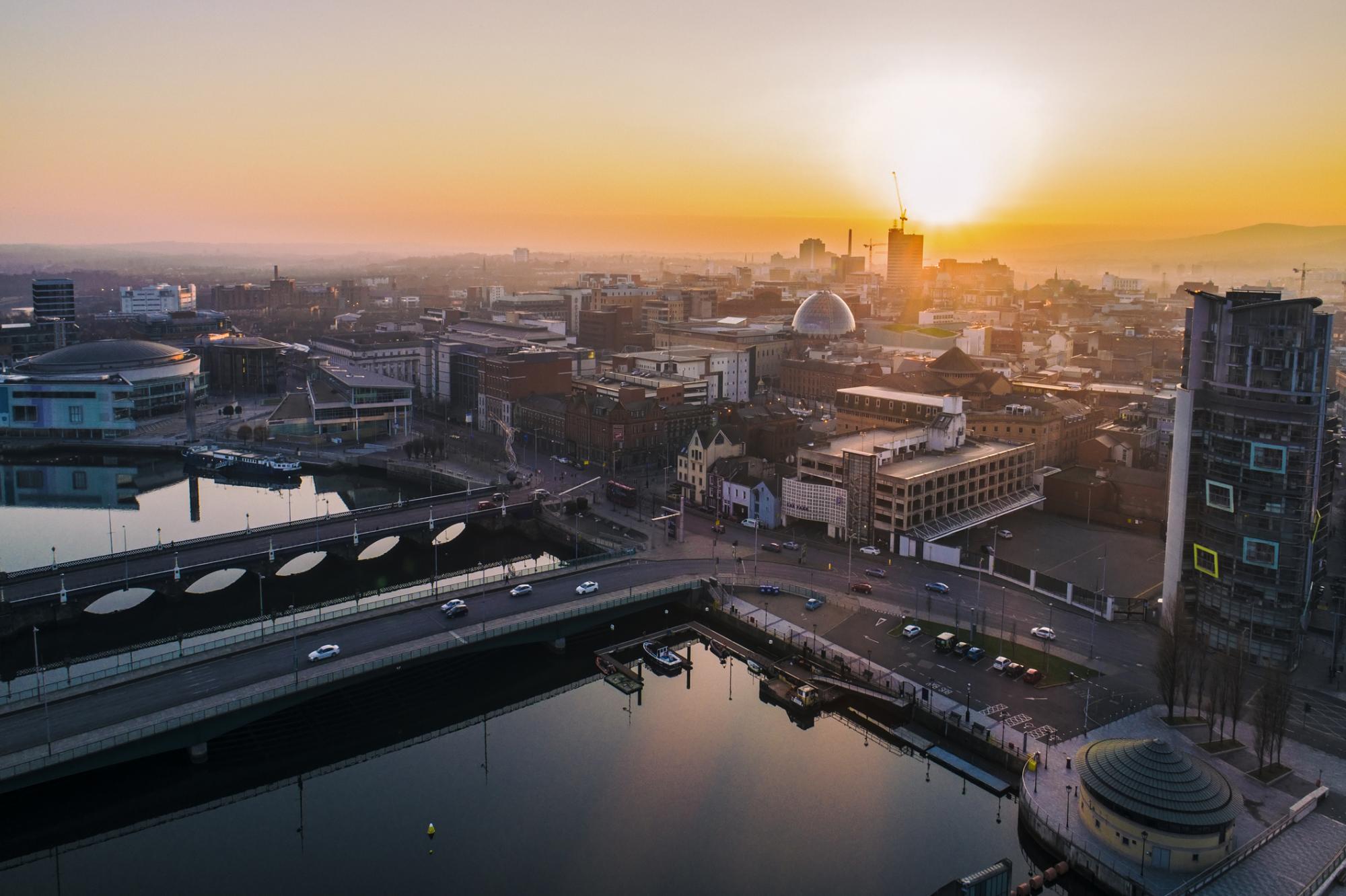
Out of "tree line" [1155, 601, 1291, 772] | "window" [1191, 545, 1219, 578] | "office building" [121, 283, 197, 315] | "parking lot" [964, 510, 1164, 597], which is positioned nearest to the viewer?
"tree line" [1155, 601, 1291, 772]

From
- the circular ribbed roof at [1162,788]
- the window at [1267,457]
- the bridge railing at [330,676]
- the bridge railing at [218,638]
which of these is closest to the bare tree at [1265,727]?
the circular ribbed roof at [1162,788]

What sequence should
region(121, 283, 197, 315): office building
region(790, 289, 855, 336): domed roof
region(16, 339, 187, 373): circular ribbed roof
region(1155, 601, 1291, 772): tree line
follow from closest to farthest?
region(1155, 601, 1291, 772): tree line
region(16, 339, 187, 373): circular ribbed roof
region(790, 289, 855, 336): domed roof
region(121, 283, 197, 315): office building

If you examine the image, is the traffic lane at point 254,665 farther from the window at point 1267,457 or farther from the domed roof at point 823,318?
the domed roof at point 823,318

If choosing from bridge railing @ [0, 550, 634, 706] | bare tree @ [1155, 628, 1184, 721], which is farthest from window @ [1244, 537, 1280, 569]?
bridge railing @ [0, 550, 634, 706]

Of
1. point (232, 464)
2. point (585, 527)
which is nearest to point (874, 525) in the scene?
point (585, 527)

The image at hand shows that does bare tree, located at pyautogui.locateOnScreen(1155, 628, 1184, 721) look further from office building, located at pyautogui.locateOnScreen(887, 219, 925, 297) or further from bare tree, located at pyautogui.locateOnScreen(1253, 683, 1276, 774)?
office building, located at pyautogui.locateOnScreen(887, 219, 925, 297)
